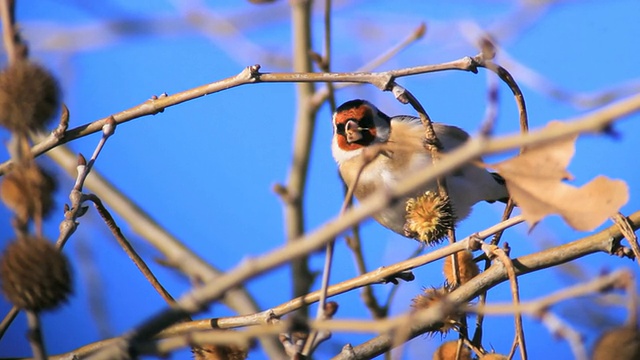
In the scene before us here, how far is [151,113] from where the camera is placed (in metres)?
1.33

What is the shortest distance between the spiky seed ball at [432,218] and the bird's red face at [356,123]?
1.18 meters

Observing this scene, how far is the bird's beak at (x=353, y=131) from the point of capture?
8.75 feet

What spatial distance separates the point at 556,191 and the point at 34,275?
629mm

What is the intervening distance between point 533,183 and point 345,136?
1.77 metres

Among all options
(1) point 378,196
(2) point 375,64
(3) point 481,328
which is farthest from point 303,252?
(2) point 375,64

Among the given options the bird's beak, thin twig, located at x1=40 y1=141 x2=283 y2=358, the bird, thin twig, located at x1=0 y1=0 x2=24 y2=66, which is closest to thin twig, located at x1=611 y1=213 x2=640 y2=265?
thin twig, located at x1=0 y1=0 x2=24 y2=66

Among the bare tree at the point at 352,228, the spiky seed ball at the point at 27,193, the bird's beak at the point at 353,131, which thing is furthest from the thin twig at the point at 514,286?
the bird's beak at the point at 353,131

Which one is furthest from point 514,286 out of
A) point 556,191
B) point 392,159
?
point 392,159

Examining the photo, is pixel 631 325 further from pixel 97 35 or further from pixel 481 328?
pixel 97 35

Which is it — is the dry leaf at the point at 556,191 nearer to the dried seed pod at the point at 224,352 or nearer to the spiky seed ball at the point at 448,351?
the spiky seed ball at the point at 448,351

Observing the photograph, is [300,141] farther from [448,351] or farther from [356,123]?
[448,351]

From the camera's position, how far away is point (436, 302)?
1.24 metres

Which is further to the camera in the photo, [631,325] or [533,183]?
[533,183]

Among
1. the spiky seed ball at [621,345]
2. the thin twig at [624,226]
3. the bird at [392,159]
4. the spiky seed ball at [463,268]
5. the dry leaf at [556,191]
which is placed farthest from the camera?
the bird at [392,159]
